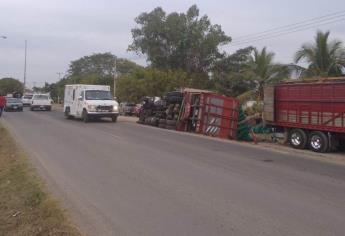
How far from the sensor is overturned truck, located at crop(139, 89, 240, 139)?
83.9ft

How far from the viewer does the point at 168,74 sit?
45.7 metres

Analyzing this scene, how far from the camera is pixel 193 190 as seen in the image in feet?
31.9

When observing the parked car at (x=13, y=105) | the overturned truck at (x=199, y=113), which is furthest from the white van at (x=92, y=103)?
the parked car at (x=13, y=105)

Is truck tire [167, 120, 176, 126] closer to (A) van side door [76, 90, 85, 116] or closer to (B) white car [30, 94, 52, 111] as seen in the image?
(A) van side door [76, 90, 85, 116]

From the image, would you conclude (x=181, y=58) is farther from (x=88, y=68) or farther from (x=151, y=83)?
(x=88, y=68)

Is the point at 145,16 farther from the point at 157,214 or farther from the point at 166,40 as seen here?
the point at 157,214

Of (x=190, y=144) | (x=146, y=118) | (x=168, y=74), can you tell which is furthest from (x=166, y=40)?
(x=190, y=144)

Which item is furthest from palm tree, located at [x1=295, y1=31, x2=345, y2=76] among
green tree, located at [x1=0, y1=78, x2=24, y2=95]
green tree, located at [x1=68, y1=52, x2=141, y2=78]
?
green tree, located at [x1=0, y1=78, x2=24, y2=95]

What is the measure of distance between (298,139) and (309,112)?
114 cm

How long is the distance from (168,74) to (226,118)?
20.7 m

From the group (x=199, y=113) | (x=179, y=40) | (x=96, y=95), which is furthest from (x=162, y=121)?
(x=179, y=40)

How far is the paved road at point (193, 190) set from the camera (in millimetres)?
7305

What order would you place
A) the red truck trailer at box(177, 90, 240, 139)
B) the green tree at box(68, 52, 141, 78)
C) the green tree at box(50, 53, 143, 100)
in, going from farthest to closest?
the green tree at box(68, 52, 141, 78) → the green tree at box(50, 53, 143, 100) → the red truck trailer at box(177, 90, 240, 139)

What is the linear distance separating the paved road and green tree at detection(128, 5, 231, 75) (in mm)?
34484
